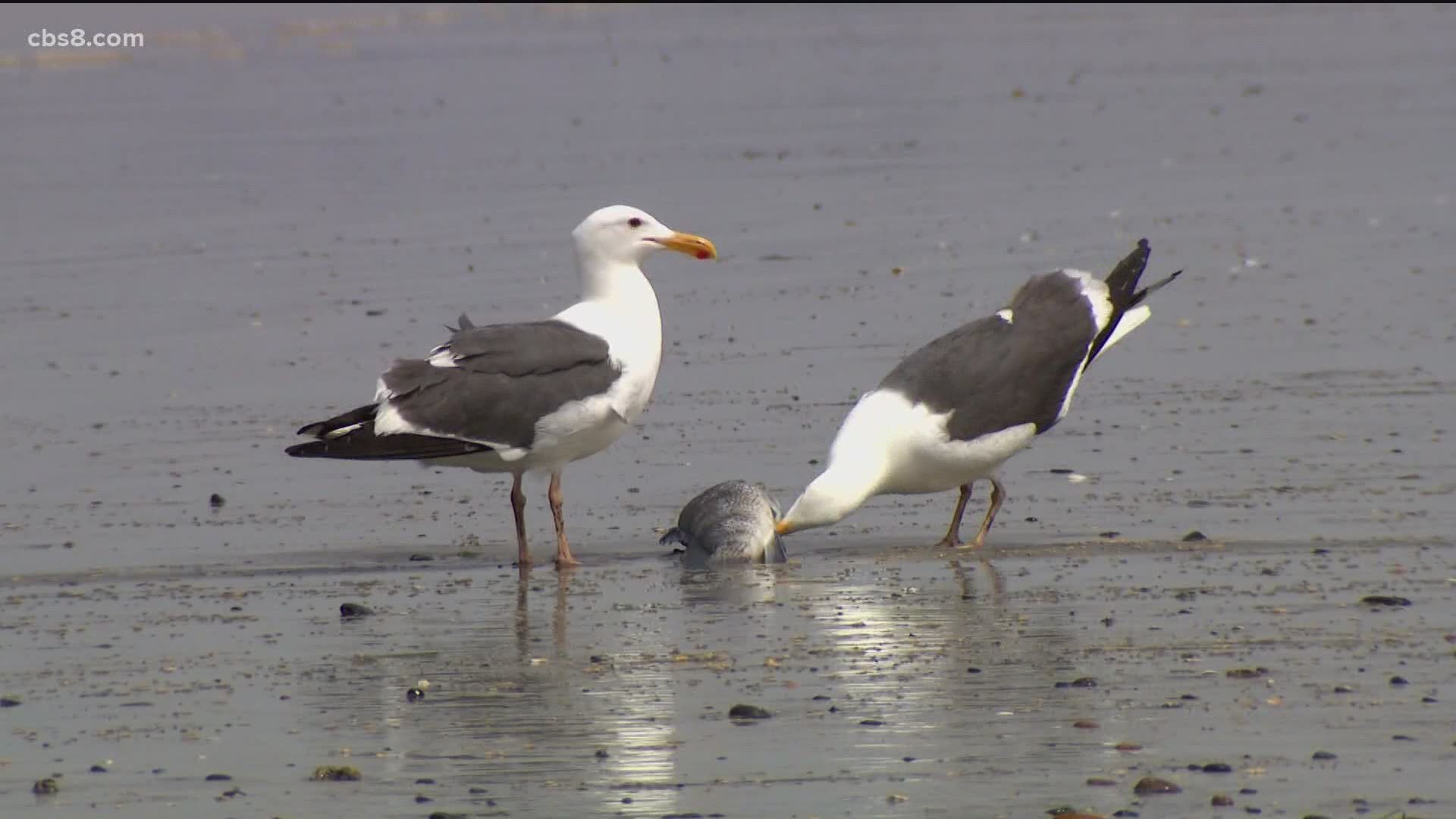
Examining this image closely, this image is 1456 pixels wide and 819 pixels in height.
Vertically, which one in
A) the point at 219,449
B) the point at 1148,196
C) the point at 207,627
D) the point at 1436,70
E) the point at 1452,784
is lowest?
the point at 1452,784

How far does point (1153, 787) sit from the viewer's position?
217 inches

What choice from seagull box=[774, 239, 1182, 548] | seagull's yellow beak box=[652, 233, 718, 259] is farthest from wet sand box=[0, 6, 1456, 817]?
seagull's yellow beak box=[652, 233, 718, 259]

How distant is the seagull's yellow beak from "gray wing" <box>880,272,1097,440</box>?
902 mm

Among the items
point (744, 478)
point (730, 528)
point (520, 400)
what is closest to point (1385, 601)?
point (730, 528)

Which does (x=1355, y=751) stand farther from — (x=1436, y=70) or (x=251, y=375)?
(x=1436, y=70)

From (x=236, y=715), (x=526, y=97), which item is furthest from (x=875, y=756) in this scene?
(x=526, y=97)

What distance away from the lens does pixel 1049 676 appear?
6.64 metres

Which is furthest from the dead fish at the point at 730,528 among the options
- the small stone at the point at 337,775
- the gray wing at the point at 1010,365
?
the small stone at the point at 337,775

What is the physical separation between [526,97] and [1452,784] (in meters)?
20.8

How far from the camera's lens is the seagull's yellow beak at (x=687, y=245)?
9.21 metres

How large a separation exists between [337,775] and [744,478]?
3.93 metres

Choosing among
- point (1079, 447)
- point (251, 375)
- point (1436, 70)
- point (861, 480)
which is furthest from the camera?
point (1436, 70)

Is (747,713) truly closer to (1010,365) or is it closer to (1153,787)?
(1153,787)

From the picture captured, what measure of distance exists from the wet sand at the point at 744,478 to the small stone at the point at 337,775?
6 centimetres
